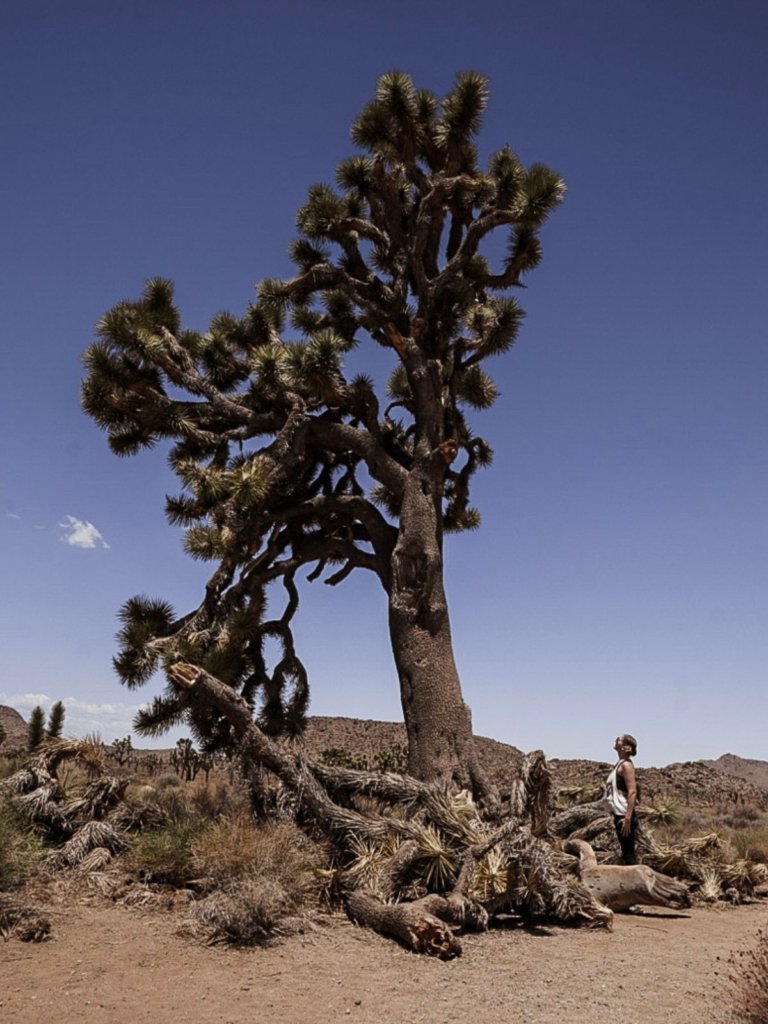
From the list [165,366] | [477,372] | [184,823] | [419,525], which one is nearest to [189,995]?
[184,823]

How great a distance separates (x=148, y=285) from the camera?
12.3m

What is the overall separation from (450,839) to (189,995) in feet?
10.4

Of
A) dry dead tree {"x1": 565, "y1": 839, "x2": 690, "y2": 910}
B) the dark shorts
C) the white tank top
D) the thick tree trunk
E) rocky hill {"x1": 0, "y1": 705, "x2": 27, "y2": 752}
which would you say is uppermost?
the thick tree trunk

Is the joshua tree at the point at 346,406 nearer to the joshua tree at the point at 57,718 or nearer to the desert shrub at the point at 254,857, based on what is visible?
the desert shrub at the point at 254,857

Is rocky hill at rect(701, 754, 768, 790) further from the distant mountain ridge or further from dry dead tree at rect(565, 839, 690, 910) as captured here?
dry dead tree at rect(565, 839, 690, 910)

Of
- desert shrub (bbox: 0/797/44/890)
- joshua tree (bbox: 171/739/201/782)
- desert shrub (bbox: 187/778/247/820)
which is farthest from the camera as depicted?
joshua tree (bbox: 171/739/201/782)

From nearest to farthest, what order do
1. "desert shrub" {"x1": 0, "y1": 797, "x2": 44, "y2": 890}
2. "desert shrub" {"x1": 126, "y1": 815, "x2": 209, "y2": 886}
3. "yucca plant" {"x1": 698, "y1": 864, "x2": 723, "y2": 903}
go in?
"desert shrub" {"x1": 0, "y1": 797, "x2": 44, "y2": 890}, "desert shrub" {"x1": 126, "y1": 815, "x2": 209, "y2": 886}, "yucca plant" {"x1": 698, "y1": 864, "x2": 723, "y2": 903}

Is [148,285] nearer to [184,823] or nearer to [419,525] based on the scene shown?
[419,525]

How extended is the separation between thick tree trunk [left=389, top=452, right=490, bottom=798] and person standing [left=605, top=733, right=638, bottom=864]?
1942 millimetres

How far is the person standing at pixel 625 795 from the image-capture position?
315 inches

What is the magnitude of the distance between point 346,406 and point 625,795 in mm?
6508

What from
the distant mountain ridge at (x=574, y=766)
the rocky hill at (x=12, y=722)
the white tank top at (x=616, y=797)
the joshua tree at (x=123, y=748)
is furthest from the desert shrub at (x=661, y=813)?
the rocky hill at (x=12, y=722)

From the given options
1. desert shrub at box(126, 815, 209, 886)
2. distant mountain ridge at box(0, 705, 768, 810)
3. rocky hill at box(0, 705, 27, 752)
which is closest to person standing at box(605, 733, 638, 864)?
desert shrub at box(126, 815, 209, 886)

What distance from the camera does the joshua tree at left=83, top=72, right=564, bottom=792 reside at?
10047 mm
